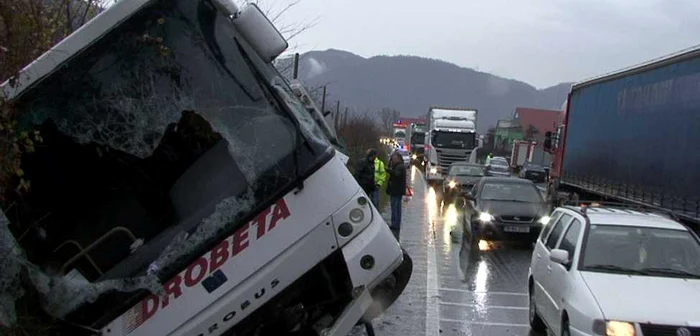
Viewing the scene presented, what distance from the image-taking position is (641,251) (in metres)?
7.15

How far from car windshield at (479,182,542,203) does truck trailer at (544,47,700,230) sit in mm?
1372

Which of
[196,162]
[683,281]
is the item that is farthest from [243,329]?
[683,281]

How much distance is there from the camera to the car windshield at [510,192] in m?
16.2

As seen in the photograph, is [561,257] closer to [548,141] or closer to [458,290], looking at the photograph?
[458,290]

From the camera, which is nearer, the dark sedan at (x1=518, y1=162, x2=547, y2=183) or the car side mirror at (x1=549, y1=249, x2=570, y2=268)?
the car side mirror at (x1=549, y1=249, x2=570, y2=268)

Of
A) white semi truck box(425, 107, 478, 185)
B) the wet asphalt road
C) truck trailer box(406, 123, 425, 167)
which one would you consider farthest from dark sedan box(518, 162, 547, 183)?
the wet asphalt road

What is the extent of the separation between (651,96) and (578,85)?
19.7ft

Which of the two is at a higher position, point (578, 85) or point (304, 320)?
point (578, 85)

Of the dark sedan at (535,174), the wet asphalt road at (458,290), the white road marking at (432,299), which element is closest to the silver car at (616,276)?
the wet asphalt road at (458,290)

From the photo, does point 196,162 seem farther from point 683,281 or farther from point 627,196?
point 627,196

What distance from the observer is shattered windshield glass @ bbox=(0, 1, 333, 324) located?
15.0ft

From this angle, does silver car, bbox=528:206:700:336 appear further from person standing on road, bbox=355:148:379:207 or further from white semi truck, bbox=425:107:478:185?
white semi truck, bbox=425:107:478:185

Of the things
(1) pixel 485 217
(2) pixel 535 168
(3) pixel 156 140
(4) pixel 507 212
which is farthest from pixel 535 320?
(2) pixel 535 168

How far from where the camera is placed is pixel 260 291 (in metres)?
4.55
